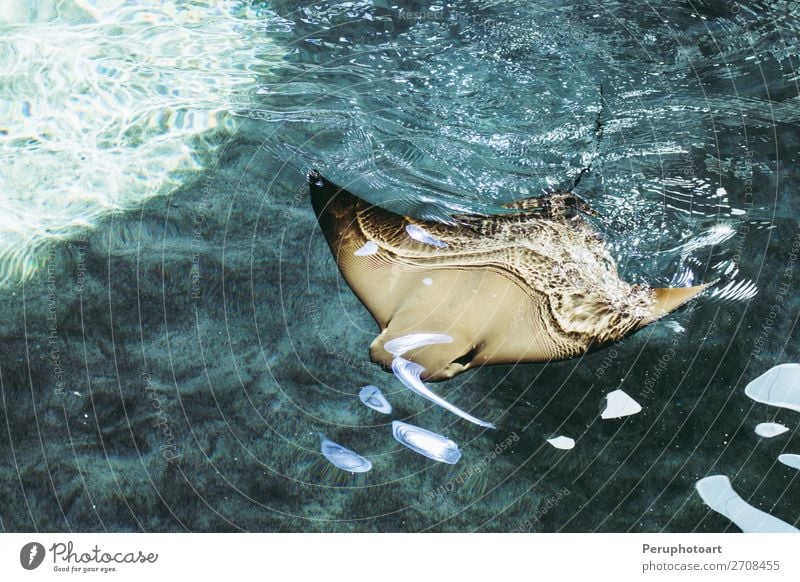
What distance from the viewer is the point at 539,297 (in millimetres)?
2379

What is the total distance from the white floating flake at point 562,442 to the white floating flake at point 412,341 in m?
0.52

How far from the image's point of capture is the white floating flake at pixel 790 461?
7.61 feet

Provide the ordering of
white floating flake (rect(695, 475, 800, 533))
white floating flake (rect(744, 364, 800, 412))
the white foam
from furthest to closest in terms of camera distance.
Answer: the white foam < white floating flake (rect(744, 364, 800, 412)) < white floating flake (rect(695, 475, 800, 533))

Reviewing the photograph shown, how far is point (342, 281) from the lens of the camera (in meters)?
2.44

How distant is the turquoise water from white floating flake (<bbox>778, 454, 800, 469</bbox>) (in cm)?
3

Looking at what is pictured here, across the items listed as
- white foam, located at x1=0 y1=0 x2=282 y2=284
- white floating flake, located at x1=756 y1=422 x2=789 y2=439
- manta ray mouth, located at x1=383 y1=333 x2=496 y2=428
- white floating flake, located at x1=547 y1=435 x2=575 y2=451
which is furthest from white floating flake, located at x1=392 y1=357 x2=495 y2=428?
white foam, located at x1=0 y1=0 x2=282 y2=284

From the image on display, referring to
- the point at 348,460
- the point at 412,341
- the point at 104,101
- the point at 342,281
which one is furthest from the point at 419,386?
the point at 104,101

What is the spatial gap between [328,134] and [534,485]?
160cm

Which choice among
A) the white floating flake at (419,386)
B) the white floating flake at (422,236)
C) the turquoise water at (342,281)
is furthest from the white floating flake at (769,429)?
the white floating flake at (422,236)

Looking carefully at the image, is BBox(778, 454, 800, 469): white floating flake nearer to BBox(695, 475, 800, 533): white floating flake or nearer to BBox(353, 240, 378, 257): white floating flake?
BBox(695, 475, 800, 533): white floating flake

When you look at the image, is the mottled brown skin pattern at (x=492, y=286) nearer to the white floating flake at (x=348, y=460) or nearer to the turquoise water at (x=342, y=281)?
the turquoise water at (x=342, y=281)

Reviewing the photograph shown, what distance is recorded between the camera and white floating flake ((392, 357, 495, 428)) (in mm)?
2330

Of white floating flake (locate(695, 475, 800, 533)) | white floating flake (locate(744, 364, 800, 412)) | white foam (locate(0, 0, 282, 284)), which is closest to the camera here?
white floating flake (locate(695, 475, 800, 533))
